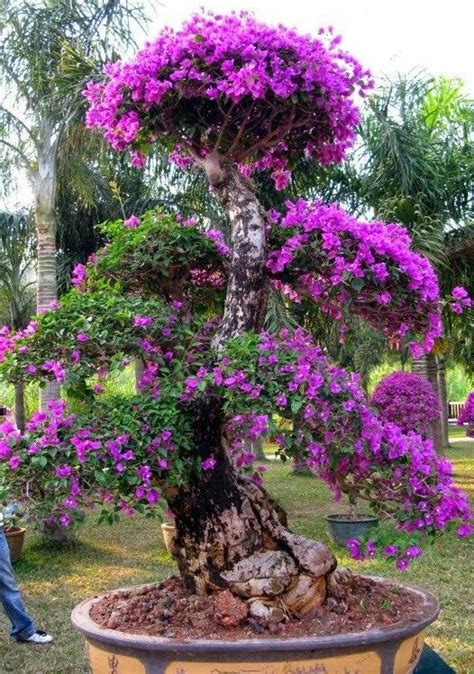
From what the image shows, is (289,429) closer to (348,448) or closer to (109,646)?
(348,448)

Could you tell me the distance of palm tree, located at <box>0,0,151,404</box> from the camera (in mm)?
8117

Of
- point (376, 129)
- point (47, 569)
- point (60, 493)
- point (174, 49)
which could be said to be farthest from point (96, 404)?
point (376, 129)

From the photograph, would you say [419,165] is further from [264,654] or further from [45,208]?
[264,654]

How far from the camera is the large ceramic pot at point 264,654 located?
7.57 ft

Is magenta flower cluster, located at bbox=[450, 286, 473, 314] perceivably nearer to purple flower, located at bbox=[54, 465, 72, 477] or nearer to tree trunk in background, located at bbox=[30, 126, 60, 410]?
purple flower, located at bbox=[54, 465, 72, 477]

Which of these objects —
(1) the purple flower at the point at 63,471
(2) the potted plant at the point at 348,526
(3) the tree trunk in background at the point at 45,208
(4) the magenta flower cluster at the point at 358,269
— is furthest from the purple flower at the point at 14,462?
(3) the tree trunk in background at the point at 45,208

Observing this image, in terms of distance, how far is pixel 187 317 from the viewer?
3064 mm

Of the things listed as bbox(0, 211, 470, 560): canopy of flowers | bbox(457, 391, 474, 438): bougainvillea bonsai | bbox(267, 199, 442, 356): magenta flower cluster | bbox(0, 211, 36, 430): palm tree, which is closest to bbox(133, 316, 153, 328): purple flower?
bbox(0, 211, 470, 560): canopy of flowers

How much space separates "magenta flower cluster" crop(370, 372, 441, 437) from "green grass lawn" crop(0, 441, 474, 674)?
1482 millimetres

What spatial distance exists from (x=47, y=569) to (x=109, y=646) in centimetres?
498

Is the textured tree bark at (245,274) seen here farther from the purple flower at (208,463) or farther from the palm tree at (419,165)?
the palm tree at (419,165)

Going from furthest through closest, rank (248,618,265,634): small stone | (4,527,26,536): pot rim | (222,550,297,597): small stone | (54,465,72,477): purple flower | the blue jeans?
(4,527,26,536): pot rim, the blue jeans, (222,550,297,597): small stone, (248,618,265,634): small stone, (54,465,72,477): purple flower

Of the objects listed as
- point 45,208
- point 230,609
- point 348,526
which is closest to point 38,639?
point 230,609

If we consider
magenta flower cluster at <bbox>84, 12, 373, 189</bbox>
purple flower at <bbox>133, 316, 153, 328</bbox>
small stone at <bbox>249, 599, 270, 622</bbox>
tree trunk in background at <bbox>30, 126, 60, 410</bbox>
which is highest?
tree trunk in background at <bbox>30, 126, 60, 410</bbox>
